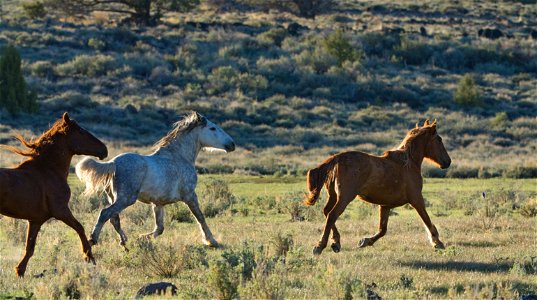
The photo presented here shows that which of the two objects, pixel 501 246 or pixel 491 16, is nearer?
pixel 501 246

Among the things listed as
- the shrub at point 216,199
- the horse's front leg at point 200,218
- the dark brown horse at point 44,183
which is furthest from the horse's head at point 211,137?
the shrub at point 216,199

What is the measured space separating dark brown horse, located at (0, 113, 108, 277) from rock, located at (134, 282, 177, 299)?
1.60 m

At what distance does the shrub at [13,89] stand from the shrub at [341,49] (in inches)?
819

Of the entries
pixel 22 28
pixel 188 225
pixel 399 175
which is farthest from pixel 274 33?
pixel 399 175

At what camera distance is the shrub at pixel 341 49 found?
2338 inches

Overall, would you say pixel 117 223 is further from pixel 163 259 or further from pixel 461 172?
pixel 461 172

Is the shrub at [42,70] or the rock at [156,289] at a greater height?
the rock at [156,289]

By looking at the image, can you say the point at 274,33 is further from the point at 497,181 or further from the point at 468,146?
the point at 497,181

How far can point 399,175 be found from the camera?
537 inches

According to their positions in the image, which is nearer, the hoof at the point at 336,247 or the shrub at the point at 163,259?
the shrub at the point at 163,259

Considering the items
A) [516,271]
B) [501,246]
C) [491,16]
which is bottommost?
[491,16]

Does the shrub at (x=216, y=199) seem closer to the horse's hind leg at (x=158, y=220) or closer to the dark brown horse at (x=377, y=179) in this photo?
the horse's hind leg at (x=158, y=220)

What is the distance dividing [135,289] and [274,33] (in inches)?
2193

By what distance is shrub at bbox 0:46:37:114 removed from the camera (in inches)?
1774
